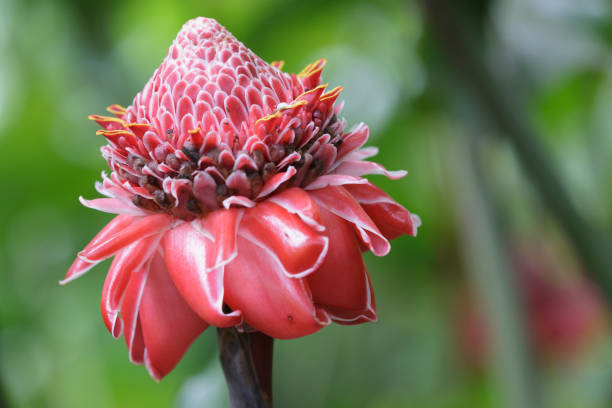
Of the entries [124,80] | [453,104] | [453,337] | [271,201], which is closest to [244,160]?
[271,201]

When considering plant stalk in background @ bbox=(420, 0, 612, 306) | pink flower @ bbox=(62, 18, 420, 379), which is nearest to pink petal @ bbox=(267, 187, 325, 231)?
pink flower @ bbox=(62, 18, 420, 379)

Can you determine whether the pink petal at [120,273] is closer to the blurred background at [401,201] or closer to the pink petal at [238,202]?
the pink petal at [238,202]

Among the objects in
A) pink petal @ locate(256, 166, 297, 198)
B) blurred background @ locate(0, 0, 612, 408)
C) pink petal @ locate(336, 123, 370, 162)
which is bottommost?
blurred background @ locate(0, 0, 612, 408)

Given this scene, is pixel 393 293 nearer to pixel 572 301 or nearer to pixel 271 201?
pixel 572 301

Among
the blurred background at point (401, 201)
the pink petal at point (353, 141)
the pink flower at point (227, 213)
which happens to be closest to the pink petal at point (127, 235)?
the pink flower at point (227, 213)

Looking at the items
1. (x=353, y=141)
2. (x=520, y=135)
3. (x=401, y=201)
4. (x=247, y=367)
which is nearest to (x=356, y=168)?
(x=353, y=141)

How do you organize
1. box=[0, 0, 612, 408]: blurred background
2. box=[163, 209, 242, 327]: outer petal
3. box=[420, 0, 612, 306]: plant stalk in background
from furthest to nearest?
box=[0, 0, 612, 408]: blurred background, box=[420, 0, 612, 306]: plant stalk in background, box=[163, 209, 242, 327]: outer petal

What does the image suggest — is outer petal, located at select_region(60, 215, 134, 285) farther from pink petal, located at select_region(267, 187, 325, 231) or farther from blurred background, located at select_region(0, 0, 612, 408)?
blurred background, located at select_region(0, 0, 612, 408)

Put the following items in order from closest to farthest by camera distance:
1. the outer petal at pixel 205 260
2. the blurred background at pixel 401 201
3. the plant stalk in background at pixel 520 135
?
the outer petal at pixel 205 260, the plant stalk in background at pixel 520 135, the blurred background at pixel 401 201
